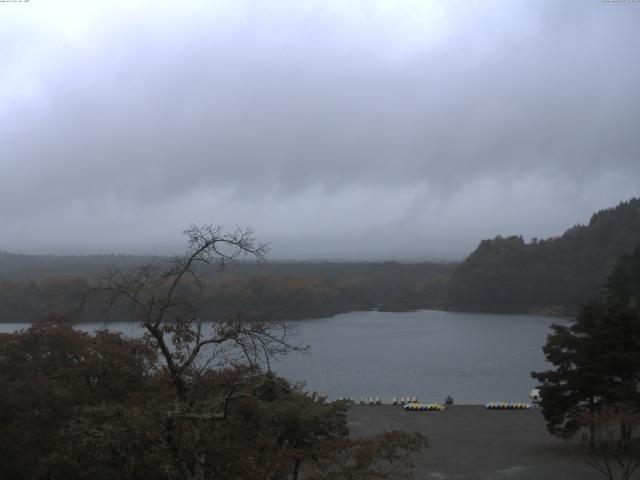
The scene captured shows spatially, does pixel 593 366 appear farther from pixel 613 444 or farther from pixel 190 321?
pixel 190 321

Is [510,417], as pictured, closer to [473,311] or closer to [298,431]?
Answer: [298,431]

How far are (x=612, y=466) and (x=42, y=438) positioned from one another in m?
9.92

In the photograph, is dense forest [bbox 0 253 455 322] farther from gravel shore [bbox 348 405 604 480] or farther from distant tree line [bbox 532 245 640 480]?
distant tree line [bbox 532 245 640 480]

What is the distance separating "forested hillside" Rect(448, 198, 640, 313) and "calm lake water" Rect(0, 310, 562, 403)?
25.2 ft

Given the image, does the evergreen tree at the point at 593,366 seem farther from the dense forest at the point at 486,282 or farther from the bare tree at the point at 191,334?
the dense forest at the point at 486,282

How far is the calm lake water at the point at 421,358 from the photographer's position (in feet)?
92.2

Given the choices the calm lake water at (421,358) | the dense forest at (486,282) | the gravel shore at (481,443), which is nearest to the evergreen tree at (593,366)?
the gravel shore at (481,443)

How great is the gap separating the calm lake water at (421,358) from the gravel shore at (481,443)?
3306mm

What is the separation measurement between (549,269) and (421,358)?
38.0 metres

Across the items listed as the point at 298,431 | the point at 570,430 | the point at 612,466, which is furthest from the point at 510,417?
the point at 298,431

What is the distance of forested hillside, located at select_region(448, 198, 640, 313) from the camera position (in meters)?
68.5

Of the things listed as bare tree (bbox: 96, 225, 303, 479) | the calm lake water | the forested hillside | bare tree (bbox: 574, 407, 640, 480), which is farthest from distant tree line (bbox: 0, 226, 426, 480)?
the forested hillside

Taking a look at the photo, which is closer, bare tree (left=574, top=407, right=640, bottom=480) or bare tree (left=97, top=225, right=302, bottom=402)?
bare tree (left=97, top=225, right=302, bottom=402)

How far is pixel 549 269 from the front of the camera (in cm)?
7144
